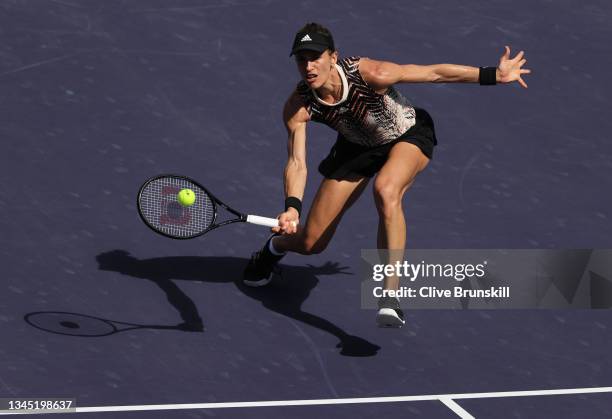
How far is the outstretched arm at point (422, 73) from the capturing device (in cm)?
1052

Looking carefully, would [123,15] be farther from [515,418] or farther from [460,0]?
[515,418]

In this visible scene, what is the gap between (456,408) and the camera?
33.6ft

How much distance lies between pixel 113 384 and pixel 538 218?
4086 millimetres

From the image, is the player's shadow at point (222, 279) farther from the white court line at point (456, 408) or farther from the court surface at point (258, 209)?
the white court line at point (456, 408)

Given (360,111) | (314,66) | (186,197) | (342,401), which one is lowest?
(342,401)

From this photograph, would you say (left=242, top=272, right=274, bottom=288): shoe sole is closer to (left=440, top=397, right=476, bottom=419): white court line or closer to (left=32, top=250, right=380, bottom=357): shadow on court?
(left=32, top=250, right=380, bottom=357): shadow on court

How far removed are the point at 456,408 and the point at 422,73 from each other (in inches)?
88.3

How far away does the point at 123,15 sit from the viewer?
14.5 meters

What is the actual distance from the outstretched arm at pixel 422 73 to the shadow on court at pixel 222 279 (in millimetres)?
1819

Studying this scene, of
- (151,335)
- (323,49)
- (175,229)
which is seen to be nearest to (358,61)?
(323,49)

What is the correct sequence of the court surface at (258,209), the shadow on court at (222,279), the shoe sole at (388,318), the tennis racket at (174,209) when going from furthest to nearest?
the shadow on court at (222,279)
the tennis racket at (174,209)
the court surface at (258,209)
the shoe sole at (388,318)

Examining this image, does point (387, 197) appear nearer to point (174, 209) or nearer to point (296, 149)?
point (296, 149)

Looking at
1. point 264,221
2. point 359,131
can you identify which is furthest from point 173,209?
point 359,131

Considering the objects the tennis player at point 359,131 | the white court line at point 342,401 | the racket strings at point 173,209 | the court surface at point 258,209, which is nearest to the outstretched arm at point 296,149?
the tennis player at point 359,131
